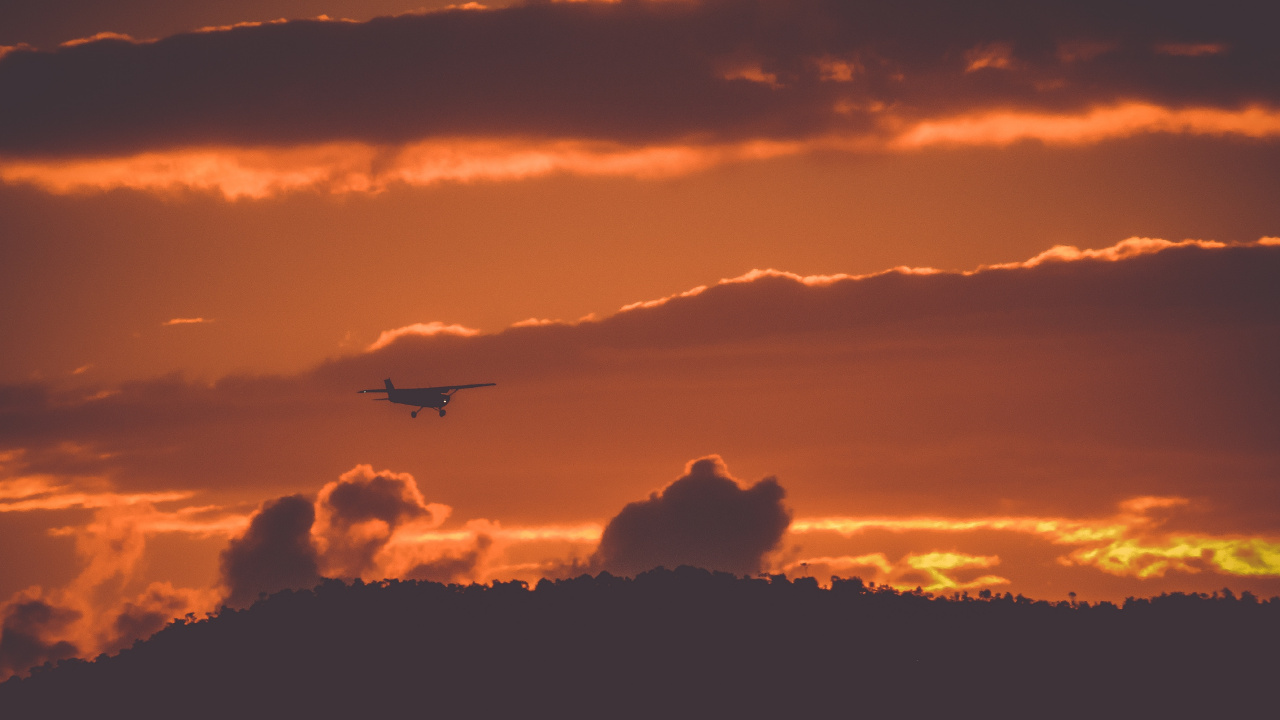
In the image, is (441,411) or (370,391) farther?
(370,391)

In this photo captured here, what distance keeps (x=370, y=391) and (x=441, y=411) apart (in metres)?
19.2

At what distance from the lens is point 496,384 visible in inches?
7106

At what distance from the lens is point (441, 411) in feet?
568

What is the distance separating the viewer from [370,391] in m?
188

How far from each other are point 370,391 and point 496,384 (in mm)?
19470

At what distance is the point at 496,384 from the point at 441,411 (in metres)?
10.1
